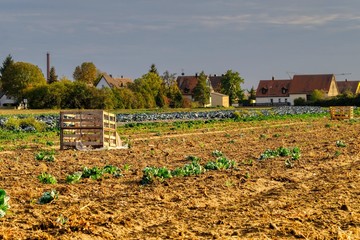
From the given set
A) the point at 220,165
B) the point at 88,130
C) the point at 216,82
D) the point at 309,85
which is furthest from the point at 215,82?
the point at 220,165

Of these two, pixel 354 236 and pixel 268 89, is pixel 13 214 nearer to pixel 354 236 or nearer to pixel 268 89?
pixel 354 236

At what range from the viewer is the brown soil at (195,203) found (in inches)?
366

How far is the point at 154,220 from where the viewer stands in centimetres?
1041

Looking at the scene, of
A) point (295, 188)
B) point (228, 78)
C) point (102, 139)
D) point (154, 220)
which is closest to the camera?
point (154, 220)

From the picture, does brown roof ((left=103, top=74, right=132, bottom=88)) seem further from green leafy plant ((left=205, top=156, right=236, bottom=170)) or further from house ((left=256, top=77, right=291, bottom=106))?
green leafy plant ((left=205, top=156, right=236, bottom=170))

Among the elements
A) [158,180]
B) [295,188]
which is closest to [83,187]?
[158,180]

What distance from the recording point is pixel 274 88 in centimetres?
13225

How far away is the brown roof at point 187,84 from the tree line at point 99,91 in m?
6.11

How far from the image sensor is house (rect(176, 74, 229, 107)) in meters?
122

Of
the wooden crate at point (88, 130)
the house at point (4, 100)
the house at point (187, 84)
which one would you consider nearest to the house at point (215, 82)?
the house at point (187, 84)

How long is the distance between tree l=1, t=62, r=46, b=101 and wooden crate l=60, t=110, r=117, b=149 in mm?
82067

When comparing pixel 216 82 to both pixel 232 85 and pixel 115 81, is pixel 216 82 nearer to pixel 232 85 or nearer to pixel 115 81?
pixel 232 85

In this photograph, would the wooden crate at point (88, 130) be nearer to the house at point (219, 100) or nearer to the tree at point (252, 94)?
the house at point (219, 100)

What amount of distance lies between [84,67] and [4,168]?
124 metres
